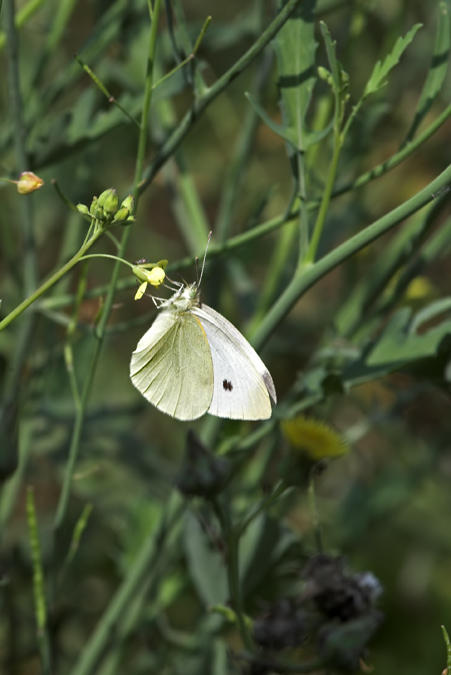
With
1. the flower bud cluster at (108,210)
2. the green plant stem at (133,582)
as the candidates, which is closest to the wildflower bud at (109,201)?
the flower bud cluster at (108,210)

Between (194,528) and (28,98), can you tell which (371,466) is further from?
(28,98)

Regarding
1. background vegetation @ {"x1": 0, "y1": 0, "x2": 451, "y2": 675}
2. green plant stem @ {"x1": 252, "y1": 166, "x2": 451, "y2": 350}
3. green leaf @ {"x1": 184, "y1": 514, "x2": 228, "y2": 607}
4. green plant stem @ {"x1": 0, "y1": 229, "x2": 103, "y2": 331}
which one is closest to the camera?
green plant stem @ {"x1": 0, "y1": 229, "x2": 103, "y2": 331}

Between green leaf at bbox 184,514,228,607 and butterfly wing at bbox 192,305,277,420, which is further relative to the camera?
green leaf at bbox 184,514,228,607

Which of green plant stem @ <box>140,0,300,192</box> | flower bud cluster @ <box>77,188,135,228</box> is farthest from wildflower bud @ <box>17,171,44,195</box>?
green plant stem @ <box>140,0,300,192</box>

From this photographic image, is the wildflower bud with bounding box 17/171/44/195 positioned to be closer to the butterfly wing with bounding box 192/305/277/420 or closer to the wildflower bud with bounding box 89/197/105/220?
the wildflower bud with bounding box 89/197/105/220

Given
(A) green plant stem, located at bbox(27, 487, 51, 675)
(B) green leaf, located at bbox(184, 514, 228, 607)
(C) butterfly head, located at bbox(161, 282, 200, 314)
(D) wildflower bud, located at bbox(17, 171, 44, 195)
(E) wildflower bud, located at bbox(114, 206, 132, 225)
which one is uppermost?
(D) wildflower bud, located at bbox(17, 171, 44, 195)

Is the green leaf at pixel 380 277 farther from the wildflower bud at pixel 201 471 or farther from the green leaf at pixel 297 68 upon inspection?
the wildflower bud at pixel 201 471
